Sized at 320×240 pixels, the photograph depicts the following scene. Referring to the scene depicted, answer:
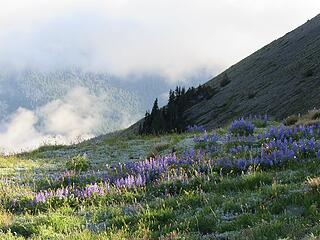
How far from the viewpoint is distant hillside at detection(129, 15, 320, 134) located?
39781 millimetres

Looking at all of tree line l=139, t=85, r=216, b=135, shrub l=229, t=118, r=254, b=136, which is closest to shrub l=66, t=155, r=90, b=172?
shrub l=229, t=118, r=254, b=136

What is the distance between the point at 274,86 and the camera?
1865 inches

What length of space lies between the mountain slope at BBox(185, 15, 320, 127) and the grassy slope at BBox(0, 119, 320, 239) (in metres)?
24.8

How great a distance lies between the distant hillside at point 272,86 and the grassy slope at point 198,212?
79.9 ft

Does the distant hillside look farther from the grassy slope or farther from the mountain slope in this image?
the grassy slope

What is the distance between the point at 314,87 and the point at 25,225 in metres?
33.2

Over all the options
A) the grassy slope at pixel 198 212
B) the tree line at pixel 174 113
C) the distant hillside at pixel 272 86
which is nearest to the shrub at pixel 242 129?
the grassy slope at pixel 198 212

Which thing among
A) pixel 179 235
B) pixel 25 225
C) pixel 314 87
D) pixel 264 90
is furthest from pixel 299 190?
pixel 264 90

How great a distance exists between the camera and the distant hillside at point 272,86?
39781mm

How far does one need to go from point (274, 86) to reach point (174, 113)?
1250cm

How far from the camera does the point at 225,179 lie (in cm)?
1190

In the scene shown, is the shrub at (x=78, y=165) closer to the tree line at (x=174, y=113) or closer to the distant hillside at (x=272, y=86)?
the distant hillside at (x=272, y=86)

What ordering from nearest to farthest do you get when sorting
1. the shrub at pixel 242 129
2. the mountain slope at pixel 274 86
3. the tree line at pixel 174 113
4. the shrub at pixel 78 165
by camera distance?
the shrub at pixel 78 165 < the shrub at pixel 242 129 < the mountain slope at pixel 274 86 < the tree line at pixel 174 113

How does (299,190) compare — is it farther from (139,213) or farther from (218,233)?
(139,213)
